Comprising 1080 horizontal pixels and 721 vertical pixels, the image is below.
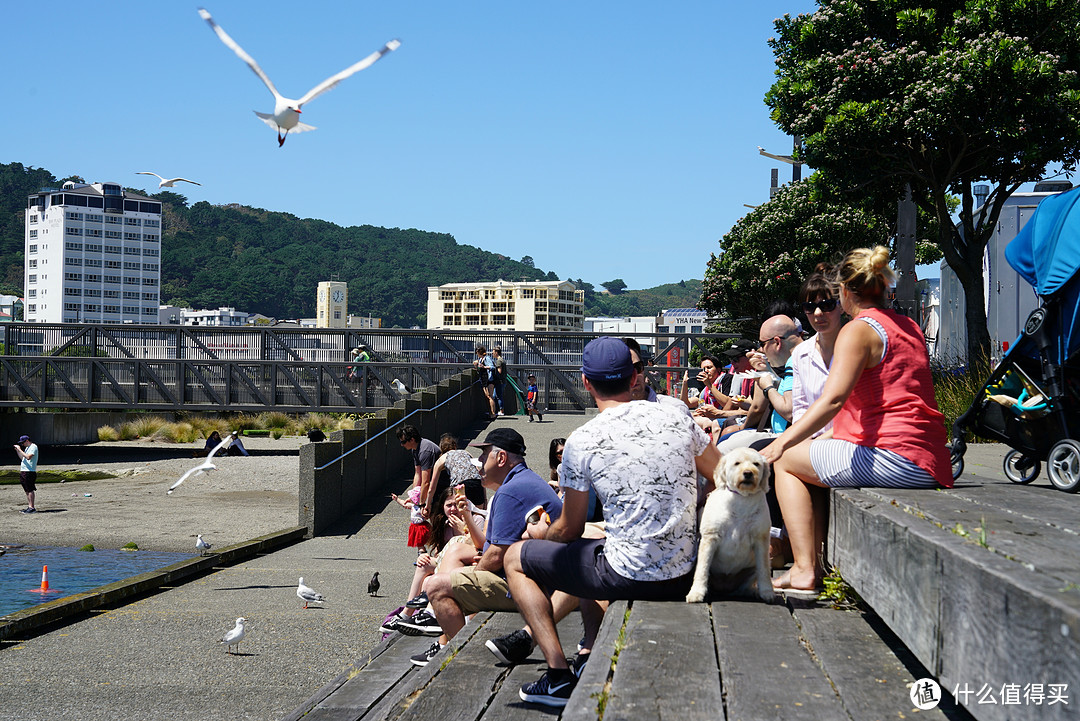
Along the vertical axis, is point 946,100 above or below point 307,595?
above

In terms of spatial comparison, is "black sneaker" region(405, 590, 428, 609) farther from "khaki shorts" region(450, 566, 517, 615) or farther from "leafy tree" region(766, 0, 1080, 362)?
"leafy tree" region(766, 0, 1080, 362)

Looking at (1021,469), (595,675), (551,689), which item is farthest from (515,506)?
(1021,469)

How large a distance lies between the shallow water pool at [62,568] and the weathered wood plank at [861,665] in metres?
10.7

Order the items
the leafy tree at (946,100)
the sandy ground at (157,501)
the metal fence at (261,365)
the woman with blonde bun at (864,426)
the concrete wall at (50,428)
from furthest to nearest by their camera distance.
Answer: the concrete wall at (50,428), the metal fence at (261,365), the sandy ground at (157,501), the leafy tree at (946,100), the woman with blonde bun at (864,426)

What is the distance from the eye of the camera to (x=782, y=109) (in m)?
20.3

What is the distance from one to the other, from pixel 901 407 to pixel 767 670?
157 centimetres

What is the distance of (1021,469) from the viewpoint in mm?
7758

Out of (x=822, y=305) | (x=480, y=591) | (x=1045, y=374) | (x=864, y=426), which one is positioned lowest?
(x=480, y=591)

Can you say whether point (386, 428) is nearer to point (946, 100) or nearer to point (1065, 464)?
point (946, 100)

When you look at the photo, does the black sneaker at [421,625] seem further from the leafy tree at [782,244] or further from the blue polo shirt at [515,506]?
the leafy tree at [782,244]

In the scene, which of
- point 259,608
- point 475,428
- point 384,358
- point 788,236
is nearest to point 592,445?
point 259,608

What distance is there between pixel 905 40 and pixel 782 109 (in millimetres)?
2533

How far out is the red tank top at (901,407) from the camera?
4.28 metres

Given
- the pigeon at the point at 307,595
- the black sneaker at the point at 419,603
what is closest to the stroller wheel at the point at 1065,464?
the black sneaker at the point at 419,603
